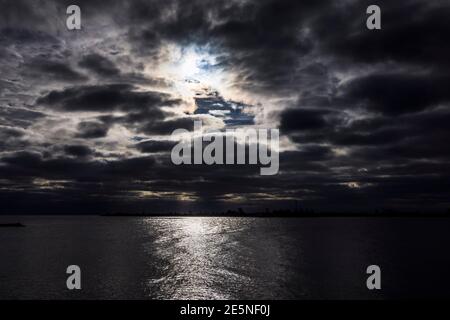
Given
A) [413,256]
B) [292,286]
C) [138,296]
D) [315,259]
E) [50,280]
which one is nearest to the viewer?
[138,296]

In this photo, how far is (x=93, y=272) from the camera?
2288 inches

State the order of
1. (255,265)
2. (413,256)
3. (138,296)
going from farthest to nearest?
(413,256), (255,265), (138,296)
